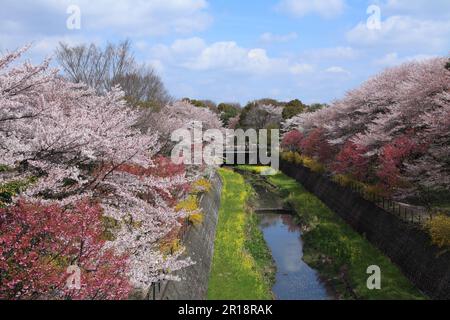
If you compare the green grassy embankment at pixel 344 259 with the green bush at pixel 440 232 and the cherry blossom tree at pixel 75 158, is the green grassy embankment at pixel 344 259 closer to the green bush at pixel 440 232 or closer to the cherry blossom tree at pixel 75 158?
the green bush at pixel 440 232

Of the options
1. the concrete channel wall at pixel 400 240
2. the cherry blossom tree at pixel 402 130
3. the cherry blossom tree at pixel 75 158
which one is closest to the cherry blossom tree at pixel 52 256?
the cherry blossom tree at pixel 75 158

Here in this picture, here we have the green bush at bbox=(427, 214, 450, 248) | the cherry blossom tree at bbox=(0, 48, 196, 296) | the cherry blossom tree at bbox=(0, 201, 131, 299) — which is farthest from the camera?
the green bush at bbox=(427, 214, 450, 248)

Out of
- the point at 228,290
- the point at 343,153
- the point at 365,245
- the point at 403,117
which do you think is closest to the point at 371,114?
the point at 343,153

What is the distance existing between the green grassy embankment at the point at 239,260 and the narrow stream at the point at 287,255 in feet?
1.94

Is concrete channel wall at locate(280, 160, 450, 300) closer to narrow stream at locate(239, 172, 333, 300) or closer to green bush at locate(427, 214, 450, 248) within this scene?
green bush at locate(427, 214, 450, 248)

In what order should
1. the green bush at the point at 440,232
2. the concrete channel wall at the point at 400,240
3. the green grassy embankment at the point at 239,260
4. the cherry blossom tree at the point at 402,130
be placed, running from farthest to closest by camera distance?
the cherry blossom tree at the point at 402,130
the green grassy embankment at the point at 239,260
the green bush at the point at 440,232
the concrete channel wall at the point at 400,240

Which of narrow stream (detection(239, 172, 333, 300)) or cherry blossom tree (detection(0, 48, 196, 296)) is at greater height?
cherry blossom tree (detection(0, 48, 196, 296))

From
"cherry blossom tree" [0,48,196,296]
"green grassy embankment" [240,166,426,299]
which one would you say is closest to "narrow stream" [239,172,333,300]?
"green grassy embankment" [240,166,426,299]

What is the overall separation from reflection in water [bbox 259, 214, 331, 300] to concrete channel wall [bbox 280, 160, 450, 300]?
11.3ft

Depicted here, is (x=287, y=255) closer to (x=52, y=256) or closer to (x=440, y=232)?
(x=440, y=232)

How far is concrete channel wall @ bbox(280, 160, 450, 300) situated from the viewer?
14.9 m

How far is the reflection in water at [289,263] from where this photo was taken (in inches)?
674

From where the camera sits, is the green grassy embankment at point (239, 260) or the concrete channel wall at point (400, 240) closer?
the concrete channel wall at point (400, 240)

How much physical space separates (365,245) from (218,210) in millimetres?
10860
